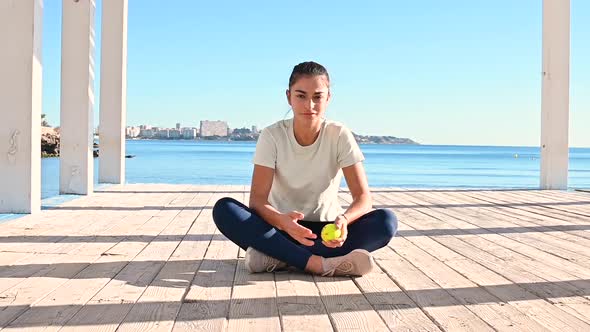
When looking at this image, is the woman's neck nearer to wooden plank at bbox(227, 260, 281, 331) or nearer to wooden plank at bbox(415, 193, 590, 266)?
wooden plank at bbox(227, 260, 281, 331)

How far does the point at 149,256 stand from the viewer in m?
3.26

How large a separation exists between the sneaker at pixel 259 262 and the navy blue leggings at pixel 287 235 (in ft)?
0.07

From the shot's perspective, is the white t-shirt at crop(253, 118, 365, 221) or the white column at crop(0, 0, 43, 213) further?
the white column at crop(0, 0, 43, 213)

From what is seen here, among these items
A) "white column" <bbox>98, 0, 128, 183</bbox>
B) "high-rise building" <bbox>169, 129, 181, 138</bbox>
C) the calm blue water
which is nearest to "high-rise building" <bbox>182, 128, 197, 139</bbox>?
"high-rise building" <bbox>169, 129, 181, 138</bbox>

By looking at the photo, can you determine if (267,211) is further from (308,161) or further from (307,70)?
(307,70)

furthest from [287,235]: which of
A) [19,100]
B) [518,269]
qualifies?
[19,100]

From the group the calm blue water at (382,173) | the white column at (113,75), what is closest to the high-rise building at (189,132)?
the calm blue water at (382,173)

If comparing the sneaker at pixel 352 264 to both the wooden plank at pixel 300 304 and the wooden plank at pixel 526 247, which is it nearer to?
the wooden plank at pixel 300 304

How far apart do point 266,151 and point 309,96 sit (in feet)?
1.03

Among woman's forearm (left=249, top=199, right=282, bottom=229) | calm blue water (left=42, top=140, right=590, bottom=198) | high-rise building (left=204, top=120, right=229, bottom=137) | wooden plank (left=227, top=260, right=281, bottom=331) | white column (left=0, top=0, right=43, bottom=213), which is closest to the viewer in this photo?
wooden plank (left=227, top=260, right=281, bottom=331)

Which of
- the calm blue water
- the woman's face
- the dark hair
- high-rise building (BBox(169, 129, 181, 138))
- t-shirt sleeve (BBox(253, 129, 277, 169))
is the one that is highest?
high-rise building (BBox(169, 129, 181, 138))

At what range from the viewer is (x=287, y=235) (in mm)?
2949

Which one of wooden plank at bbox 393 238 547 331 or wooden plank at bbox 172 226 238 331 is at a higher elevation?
wooden plank at bbox 393 238 547 331

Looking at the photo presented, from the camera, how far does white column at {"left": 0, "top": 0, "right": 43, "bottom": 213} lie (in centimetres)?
456
